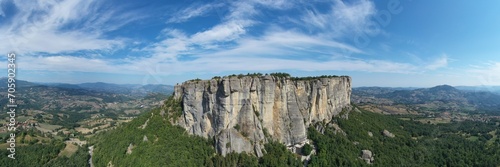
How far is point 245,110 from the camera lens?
195 ft

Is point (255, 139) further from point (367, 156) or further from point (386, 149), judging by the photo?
point (386, 149)

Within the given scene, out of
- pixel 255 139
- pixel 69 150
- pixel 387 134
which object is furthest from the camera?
pixel 69 150

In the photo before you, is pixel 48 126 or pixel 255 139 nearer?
pixel 255 139

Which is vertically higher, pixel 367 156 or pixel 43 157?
pixel 367 156

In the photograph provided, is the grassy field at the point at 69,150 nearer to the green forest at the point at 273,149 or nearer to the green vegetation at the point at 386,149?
the green forest at the point at 273,149

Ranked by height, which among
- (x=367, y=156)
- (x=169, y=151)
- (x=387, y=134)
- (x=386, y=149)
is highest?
(x=387, y=134)

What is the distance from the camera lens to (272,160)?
56812mm

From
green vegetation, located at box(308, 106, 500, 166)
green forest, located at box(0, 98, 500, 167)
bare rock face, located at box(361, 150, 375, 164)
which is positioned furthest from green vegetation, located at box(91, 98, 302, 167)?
bare rock face, located at box(361, 150, 375, 164)

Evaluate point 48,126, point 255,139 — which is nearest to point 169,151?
point 255,139

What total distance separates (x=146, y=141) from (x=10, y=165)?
128 ft

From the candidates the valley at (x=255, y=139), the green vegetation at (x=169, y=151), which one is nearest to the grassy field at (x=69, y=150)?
the valley at (x=255, y=139)

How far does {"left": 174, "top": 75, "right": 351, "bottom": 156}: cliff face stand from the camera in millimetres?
58219

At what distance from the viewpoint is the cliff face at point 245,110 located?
2292 inches

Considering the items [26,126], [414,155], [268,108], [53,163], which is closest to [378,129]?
[414,155]
